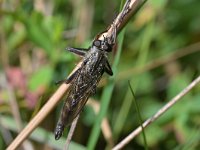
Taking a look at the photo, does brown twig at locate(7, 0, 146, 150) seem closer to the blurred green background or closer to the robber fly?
the robber fly

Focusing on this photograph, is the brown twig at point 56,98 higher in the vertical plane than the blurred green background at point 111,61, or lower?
lower

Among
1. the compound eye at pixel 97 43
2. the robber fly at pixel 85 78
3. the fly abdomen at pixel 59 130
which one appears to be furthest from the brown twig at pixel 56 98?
the compound eye at pixel 97 43

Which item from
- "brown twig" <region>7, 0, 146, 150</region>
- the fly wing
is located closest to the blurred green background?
the fly wing

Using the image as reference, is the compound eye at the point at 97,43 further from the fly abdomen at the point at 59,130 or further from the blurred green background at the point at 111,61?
the fly abdomen at the point at 59,130

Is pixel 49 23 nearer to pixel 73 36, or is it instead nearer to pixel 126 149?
pixel 73 36

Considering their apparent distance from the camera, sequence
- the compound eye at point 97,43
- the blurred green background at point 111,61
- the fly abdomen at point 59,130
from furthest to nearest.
A: the blurred green background at point 111,61, the compound eye at point 97,43, the fly abdomen at point 59,130

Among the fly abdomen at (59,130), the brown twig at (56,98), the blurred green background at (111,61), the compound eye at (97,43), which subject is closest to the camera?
the brown twig at (56,98)

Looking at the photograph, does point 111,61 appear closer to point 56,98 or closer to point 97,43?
point 97,43
